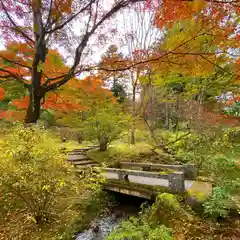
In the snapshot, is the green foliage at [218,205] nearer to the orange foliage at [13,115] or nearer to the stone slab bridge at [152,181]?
the stone slab bridge at [152,181]

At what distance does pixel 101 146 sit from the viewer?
10664mm

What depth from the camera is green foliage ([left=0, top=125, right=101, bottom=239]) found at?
4.13 metres

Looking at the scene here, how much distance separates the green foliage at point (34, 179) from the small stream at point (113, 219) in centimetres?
58

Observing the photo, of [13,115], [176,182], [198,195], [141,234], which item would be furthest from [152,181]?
[13,115]

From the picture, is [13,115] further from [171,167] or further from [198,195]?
[198,195]

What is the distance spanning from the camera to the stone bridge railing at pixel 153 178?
5.75 meters

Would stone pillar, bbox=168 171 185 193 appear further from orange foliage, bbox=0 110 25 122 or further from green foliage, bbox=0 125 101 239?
orange foliage, bbox=0 110 25 122

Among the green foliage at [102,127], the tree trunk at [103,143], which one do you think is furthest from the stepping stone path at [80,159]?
the green foliage at [102,127]

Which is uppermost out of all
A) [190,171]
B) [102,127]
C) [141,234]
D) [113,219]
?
[102,127]

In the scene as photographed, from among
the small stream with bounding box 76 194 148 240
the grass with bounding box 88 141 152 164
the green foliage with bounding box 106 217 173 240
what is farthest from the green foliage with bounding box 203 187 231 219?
the grass with bounding box 88 141 152 164

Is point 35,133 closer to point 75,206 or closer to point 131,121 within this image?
point 75,206

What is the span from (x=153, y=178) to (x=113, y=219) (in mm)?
1874

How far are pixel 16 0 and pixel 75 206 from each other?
17.8 feet

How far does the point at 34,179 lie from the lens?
4.27 meters
